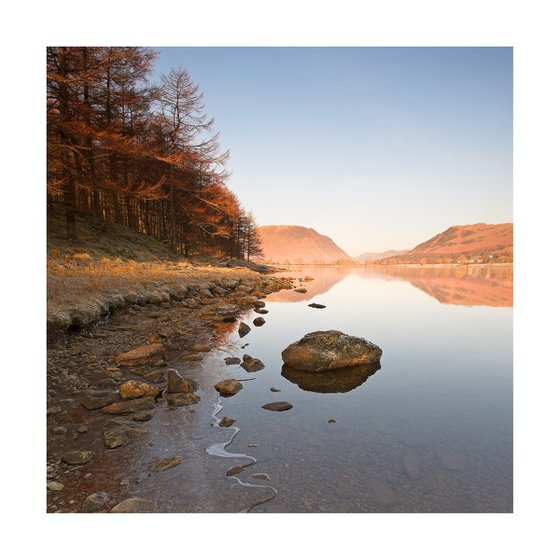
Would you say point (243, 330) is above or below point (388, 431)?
above

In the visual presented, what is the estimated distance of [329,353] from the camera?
602cm

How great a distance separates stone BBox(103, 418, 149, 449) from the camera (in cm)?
326

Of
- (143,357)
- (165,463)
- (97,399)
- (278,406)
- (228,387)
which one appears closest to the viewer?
(165,463)

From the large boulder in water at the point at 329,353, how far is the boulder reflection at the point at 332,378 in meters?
0.11

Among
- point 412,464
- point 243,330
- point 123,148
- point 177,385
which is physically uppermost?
point 123,148

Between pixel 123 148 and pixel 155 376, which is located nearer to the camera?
pixel 155 376

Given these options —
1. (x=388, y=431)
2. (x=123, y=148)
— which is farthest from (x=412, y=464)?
(x=123, y=148)

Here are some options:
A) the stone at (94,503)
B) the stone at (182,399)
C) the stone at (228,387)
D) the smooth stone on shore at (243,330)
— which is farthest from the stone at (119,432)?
the smooth stone on shore at (243,330)

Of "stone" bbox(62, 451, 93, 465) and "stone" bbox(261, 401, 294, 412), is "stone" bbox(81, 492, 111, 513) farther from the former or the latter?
"stone" bbox(261, 401, 294, 412)

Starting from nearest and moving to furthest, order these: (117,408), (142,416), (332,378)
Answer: (142,416), (117,408), (332,378)

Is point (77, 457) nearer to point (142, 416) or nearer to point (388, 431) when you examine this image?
point (142, 416)

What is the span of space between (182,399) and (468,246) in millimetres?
34323

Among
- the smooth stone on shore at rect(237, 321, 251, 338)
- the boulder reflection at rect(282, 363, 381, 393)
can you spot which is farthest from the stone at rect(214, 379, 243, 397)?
the smooth stone on shore at rect(237, 321, 251, 338)

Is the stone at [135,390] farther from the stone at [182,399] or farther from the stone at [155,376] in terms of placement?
the stone at [155,376]
